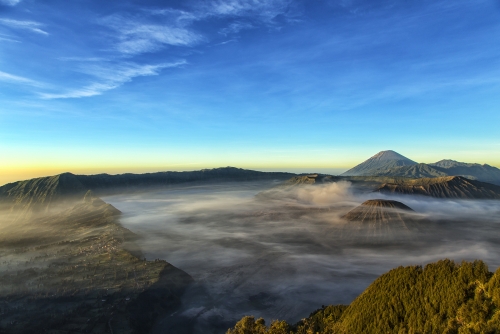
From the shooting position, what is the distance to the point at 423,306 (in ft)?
162

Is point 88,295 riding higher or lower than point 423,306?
lower

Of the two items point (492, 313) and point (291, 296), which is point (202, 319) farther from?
point (492, 313)

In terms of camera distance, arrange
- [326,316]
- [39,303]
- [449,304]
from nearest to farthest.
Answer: [449,304] < [326,316] < [39,303]

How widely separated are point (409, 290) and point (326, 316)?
1891cm

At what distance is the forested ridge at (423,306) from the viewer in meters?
39.7

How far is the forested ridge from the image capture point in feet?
130

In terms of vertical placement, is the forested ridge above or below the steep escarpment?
above

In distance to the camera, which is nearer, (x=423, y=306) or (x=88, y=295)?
(x=423, y=306)

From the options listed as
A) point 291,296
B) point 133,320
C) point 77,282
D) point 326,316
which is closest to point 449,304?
point 326,316

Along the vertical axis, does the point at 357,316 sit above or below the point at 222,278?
above

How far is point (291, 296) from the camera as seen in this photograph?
161 metres

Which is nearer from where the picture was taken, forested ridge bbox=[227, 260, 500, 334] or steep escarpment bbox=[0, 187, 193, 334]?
forested ridge bbox=[227, 260, 500, 334]

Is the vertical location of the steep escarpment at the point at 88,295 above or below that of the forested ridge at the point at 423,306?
below

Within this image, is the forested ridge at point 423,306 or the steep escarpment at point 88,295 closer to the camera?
the forested ridge at point 423,306
